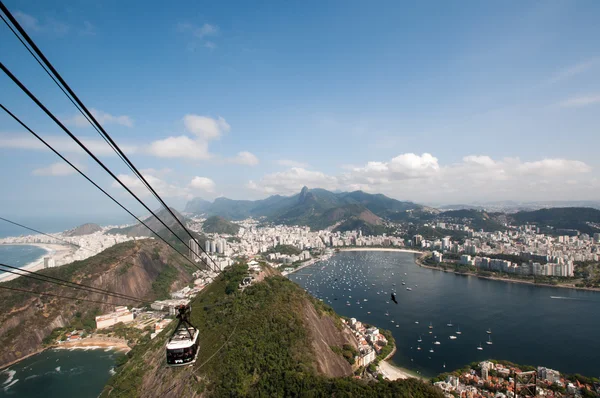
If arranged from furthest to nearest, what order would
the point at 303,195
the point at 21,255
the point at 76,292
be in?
the point at 303,195 < the point at 21,255 < the point at 76,292

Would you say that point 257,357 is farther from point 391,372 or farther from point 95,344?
point 95,344

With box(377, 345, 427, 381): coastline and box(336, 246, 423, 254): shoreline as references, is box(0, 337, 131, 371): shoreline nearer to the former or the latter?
box(377, 345, 427, 381): coastline

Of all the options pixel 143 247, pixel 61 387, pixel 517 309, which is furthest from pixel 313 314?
pixel 143 247

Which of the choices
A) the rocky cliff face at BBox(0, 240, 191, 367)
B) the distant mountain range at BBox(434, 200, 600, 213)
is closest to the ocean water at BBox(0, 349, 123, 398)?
the rocky cliff face at BBox(0, 240, 191, 367)

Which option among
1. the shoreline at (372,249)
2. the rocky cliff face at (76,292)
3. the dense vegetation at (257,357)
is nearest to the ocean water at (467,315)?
the dense vegetation at (257,357)

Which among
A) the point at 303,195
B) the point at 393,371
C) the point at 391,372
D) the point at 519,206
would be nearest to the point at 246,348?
the point at 391,372
